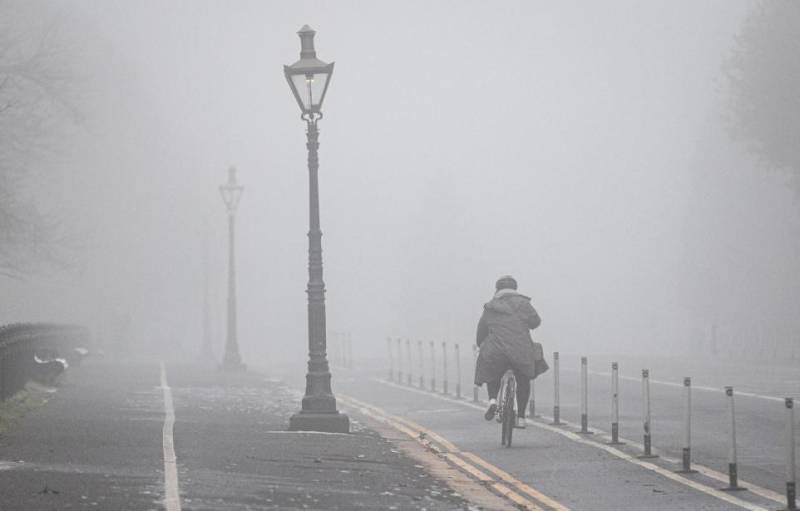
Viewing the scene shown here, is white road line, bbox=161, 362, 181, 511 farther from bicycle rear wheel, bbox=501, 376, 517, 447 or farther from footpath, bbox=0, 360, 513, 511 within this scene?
bicycle rear wheel, bbox=501, 376, 517, 447

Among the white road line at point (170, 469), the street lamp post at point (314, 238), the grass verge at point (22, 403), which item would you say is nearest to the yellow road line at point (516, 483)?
the street lamp post at point (314, 238)

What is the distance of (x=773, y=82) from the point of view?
43312 millimetres

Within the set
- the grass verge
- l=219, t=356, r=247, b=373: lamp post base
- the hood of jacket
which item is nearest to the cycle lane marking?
the hood of jacket

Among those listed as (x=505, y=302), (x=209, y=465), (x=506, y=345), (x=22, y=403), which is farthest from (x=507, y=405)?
(x=22, y=403)

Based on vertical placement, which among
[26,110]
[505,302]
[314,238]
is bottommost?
[505,302]

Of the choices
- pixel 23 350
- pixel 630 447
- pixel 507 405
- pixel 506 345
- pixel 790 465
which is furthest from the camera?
pixel 23 350

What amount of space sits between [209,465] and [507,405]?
13.9ft

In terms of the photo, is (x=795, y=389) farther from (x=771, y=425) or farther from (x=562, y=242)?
(x=562, y=242)

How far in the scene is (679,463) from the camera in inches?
650

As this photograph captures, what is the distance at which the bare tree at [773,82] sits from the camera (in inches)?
1688

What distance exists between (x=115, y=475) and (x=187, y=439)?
382cm

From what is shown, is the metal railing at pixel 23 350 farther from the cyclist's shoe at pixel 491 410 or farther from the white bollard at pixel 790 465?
the white bollard at pixel 790 465

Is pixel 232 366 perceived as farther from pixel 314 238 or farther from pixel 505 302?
pixel 505 302

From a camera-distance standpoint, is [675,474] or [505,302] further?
[505,302]
